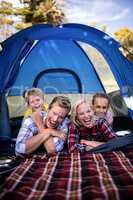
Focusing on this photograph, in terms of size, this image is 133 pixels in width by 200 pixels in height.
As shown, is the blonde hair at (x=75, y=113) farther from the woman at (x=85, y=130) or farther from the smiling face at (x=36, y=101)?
the smiling face at (x=36, y=101)

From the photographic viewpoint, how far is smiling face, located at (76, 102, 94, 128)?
3.61m

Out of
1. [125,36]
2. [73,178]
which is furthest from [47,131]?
[125,36]

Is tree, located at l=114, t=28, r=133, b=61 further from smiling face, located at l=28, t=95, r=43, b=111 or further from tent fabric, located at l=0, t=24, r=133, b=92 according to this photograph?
smiling face, located at l=28, t=95, r=43, b=111

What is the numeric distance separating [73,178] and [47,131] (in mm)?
1037

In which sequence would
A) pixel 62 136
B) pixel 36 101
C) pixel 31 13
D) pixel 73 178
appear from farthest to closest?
pixel 31 13 → pixel 36 101 → pixel 62 136 → pixel 73 178

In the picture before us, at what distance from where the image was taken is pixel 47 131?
11.7ft

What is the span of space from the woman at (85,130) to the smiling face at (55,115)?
134mm

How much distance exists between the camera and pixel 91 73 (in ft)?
20.1

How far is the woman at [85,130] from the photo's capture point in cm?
363

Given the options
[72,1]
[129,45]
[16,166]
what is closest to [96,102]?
[16,166]

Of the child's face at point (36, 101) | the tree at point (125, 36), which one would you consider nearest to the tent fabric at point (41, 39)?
the child's face at point (36, 101)

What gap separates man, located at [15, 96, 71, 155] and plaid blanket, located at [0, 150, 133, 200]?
31cm

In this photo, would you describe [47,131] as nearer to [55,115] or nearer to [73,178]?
[55,115]

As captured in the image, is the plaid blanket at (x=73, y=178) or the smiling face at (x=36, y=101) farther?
the smiling face at (x=36, y=101)
